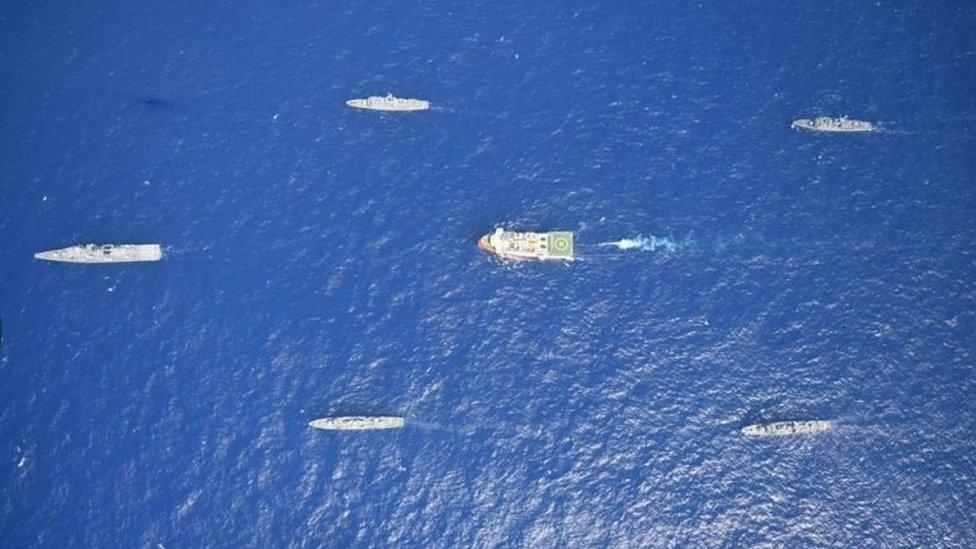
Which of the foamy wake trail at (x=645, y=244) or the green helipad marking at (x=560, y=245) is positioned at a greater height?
the green helipad marking at (x=560, y=245)

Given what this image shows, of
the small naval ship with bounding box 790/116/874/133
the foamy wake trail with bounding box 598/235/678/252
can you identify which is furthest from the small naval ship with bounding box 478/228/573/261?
the small naval ship with bounding box 790/116/874/133

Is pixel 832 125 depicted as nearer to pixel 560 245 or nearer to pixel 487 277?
pixel 560 245

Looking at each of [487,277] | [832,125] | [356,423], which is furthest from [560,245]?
[832,125]

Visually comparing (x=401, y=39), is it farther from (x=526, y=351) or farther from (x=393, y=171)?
(x=526, y=351)

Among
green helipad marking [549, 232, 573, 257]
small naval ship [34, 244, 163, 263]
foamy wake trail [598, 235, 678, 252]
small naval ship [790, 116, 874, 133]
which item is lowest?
foamy wake trail [598, 235, 678, 252]

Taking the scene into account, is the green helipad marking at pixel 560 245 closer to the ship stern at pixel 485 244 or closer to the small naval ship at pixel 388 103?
the ship stern at pixel 485 244

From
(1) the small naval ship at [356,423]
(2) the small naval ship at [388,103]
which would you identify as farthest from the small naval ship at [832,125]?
(1) the small naval ship at [356,423]

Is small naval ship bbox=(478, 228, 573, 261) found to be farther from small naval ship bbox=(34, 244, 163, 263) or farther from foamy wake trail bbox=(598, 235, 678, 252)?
small naval ship bbox=(34, 244, 163, 263)
